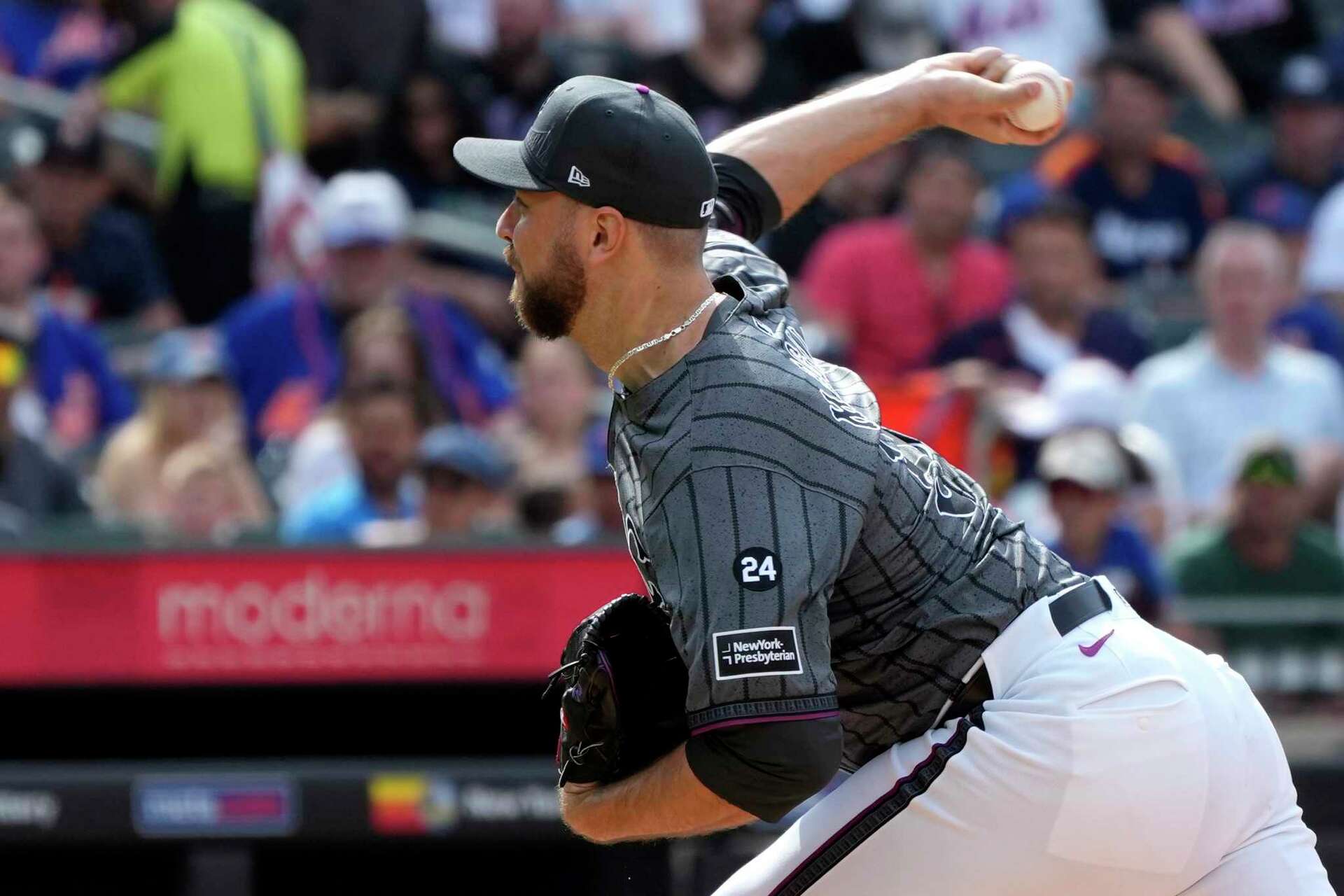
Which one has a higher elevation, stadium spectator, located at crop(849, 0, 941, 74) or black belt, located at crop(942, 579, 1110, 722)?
stadium spectator, located at crop(849, 0, 941, 74)

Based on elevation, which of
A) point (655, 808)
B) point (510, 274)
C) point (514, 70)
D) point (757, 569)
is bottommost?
point (655, 808)

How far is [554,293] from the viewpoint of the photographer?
2.77 m

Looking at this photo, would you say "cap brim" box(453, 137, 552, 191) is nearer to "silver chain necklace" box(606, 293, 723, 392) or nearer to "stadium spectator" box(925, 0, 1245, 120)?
"silver chain necklace" box(606, 293, 723, 392)

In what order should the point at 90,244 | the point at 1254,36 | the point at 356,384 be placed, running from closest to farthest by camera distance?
the point at 356,384
the point at 90,244
the point at 1254,36

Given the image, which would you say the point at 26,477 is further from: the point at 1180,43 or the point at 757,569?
the point at 1180,43

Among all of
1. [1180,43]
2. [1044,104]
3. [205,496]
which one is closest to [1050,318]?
[1180,43]

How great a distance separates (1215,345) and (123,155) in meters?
4.59

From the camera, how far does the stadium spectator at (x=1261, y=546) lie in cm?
577

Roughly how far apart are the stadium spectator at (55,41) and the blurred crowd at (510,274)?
0.6 inches

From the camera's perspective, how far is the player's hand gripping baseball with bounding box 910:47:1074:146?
3.14 meters

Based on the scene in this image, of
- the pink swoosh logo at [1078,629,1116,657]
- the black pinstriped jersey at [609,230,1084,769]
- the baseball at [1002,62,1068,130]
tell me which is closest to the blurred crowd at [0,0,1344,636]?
the baseball at [1002,62,1068,130]

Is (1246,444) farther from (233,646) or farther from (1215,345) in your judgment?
(233,646)

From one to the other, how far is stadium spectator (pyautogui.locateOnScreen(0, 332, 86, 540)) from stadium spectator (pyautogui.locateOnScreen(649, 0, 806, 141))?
3288mm

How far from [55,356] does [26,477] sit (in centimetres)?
115
